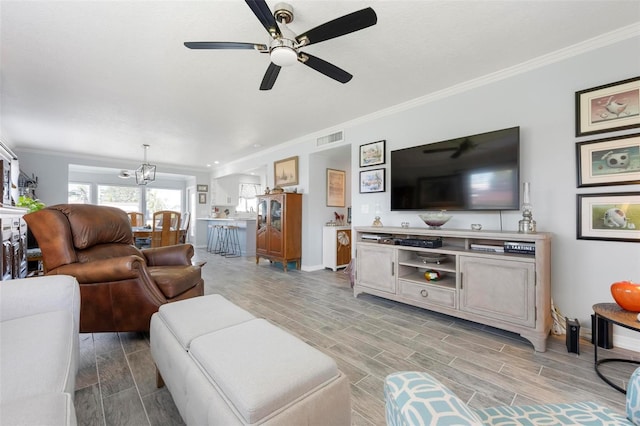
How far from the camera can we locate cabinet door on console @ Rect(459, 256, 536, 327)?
205 centimetres

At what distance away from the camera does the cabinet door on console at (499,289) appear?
2047mm

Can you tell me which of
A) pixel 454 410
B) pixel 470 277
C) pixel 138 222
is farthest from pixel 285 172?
pixel 454 410

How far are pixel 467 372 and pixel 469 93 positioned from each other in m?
2.72

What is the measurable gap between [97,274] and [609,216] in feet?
13.0

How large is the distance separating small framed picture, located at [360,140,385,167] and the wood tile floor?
6.33ft

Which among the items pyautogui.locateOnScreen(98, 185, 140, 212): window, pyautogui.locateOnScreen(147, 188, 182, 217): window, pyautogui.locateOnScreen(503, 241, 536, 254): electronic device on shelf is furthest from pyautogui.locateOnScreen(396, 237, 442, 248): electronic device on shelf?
pyautogui.locateOnScreen(98, 185, 140, 212): window

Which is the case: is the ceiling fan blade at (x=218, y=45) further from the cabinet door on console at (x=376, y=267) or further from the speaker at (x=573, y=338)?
the speaker at (x=573, y=338)

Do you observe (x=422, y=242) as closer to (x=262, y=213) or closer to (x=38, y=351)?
(x=38, y=351)

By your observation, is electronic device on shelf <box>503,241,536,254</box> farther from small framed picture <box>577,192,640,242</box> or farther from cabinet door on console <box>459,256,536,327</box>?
small framed picture <box>577,192,640,242</box>

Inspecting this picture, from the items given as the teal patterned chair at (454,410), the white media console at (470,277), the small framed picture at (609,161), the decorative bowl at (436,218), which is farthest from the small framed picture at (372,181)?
the teal patterned chair at (454,410)

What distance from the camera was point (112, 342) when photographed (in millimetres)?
2131

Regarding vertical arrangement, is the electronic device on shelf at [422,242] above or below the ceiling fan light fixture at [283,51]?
below

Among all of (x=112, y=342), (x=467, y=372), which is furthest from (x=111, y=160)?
(x=467, y=372)

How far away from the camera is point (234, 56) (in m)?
2.42
